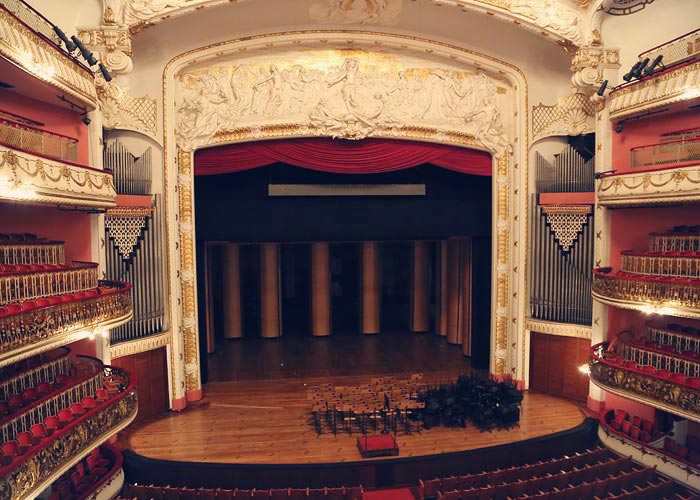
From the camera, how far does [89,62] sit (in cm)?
893

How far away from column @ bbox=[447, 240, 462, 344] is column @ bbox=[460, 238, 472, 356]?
0.33 m

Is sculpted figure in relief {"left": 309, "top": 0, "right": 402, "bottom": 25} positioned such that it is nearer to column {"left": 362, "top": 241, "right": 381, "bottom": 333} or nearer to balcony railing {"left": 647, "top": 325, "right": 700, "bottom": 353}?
column {"left": 362, "top": 241, "right": 381, "bottom": 333}

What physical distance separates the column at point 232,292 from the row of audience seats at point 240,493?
28.0 ft

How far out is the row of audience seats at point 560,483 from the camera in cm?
801

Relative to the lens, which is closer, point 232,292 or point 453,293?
point 453,293

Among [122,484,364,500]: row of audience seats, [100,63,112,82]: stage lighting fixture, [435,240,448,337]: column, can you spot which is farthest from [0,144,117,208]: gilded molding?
[435,240,448,337]: column

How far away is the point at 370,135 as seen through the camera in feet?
38.1

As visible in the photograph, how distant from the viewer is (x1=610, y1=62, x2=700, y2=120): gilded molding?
918 centimetres

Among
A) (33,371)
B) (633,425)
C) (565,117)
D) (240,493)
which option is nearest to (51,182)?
(33,371)

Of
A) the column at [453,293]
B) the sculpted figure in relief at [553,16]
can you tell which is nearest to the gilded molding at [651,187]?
the sculpted figure in relief at [553,16]

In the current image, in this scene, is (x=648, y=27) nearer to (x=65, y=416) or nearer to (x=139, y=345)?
(x=139, y=345)

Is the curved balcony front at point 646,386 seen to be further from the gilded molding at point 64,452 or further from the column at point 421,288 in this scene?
the gilded molding at point 64,452

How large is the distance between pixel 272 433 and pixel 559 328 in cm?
664

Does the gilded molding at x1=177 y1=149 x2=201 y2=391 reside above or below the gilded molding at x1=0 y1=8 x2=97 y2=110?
below
